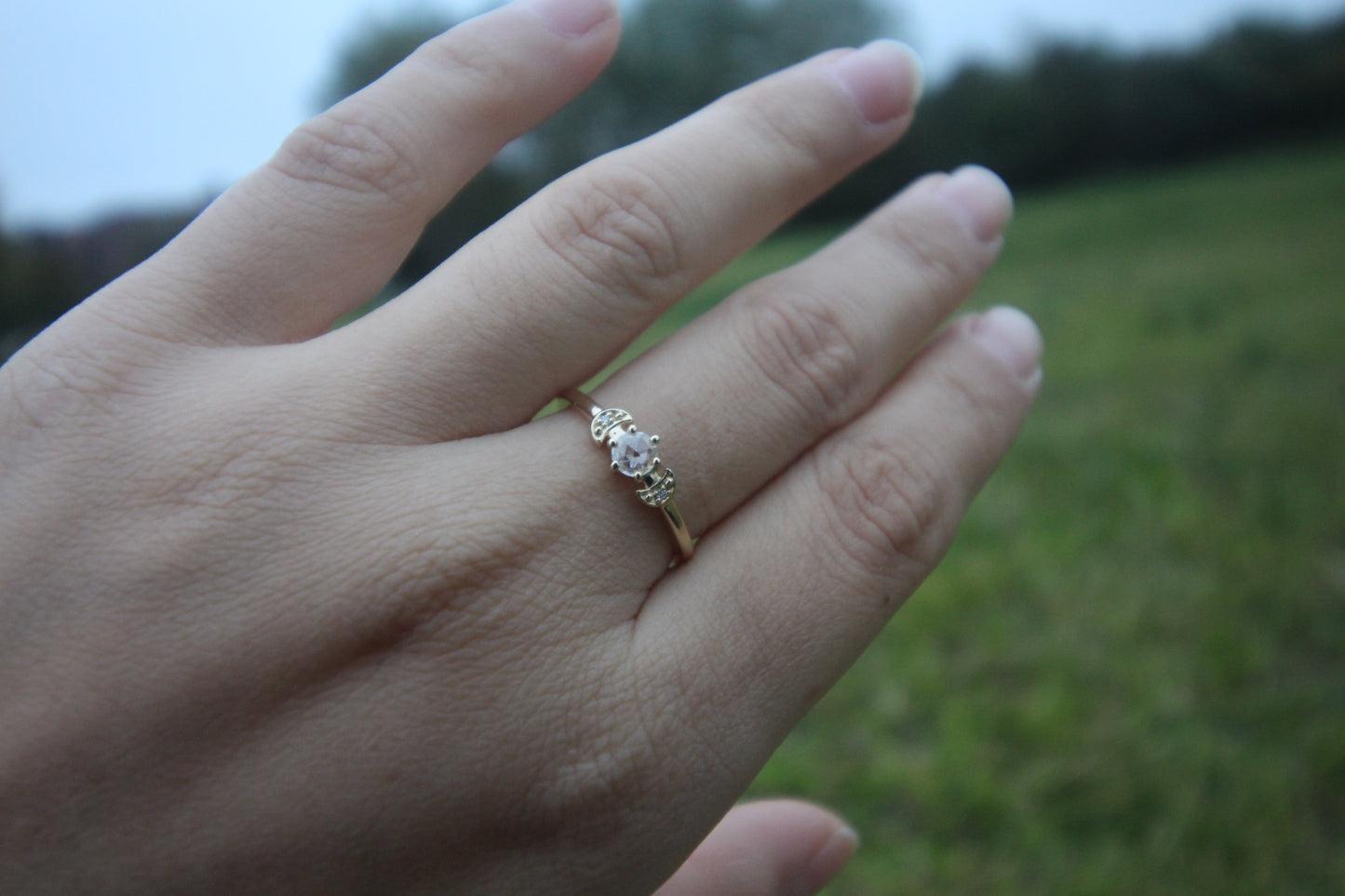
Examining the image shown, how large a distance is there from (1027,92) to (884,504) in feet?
25.6

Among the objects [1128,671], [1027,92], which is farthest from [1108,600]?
[1027,92]

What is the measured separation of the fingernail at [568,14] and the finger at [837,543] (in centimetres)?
55

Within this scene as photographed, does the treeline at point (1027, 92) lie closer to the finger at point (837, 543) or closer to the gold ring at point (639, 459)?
the finger at point (837, 543)

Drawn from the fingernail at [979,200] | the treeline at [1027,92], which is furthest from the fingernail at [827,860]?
the treeline at [1027,92]

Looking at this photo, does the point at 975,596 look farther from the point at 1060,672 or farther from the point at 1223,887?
the point at 1223,887

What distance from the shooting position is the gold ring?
862 millimetres

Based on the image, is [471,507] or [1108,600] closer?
[471,507]

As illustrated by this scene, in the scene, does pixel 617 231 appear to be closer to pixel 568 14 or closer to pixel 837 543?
pixel 568 14

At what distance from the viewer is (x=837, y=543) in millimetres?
934

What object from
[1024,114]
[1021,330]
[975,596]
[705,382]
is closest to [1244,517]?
[975,596]

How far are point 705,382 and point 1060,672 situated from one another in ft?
3.71

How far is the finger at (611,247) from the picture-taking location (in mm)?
865

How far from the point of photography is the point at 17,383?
83 centimetres

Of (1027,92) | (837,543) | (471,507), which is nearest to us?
(471,507)
